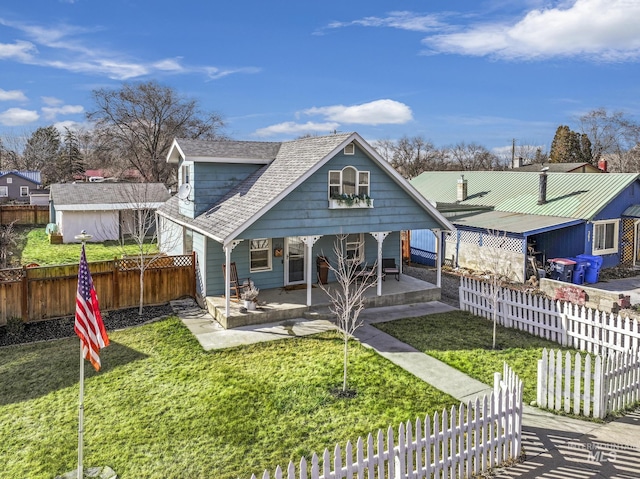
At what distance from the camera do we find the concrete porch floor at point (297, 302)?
45.4ft

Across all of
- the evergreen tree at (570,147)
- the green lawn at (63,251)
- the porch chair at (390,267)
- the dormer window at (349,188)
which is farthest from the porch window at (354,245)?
the evergreen tree at (570,147)

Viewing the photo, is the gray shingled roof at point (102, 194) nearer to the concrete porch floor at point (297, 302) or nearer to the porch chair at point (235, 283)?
the porch chair at point (235, 283)

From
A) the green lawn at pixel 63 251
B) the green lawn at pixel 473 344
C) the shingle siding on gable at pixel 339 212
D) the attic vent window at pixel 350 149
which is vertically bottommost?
the green lawn at pixel 473 344

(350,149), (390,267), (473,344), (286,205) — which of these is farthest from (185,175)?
(473,344)

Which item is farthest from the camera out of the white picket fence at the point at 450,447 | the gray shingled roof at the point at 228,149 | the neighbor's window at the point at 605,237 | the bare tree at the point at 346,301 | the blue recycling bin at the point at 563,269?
the neighbor's window at the point at 605,237

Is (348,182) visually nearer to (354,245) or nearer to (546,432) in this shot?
(354,245)

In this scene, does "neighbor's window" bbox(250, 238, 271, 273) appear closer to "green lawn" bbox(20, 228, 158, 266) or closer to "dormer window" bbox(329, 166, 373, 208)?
"dormer window" bbox(329, 166, 373, 208)

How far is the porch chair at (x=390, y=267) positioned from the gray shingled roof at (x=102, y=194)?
57.0ft

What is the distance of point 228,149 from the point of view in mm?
17625

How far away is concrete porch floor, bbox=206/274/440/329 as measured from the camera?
13836 mm

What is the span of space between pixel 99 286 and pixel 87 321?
8.31 meters

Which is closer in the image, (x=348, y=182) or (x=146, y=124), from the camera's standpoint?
→ (x=348, y=182)

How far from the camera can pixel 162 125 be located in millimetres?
49688

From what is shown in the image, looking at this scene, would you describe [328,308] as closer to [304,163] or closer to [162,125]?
[304,163]
